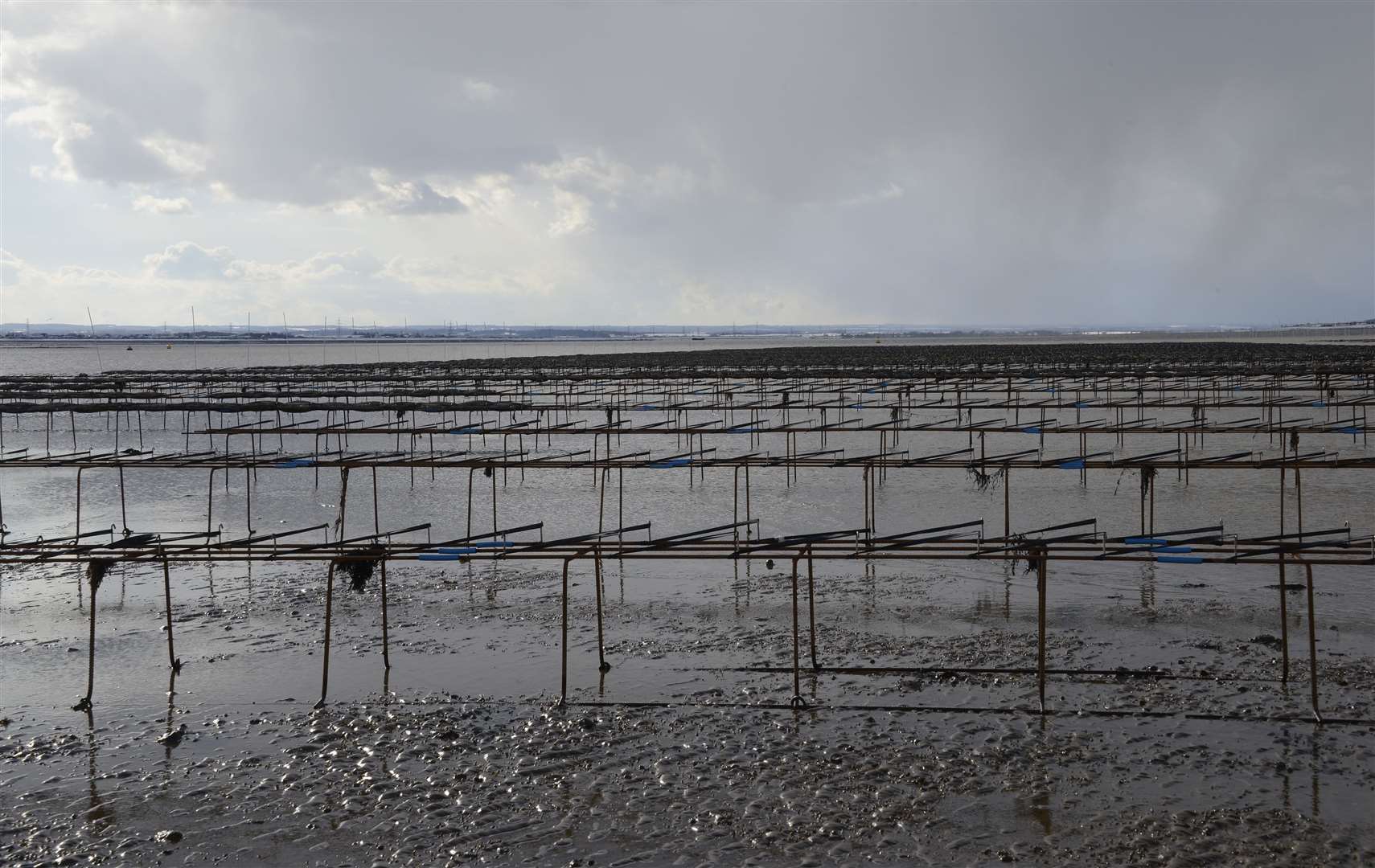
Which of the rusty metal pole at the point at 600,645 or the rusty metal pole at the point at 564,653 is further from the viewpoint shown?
the rusty metal pole at the point at 600,645

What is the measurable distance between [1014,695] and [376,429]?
765 inches

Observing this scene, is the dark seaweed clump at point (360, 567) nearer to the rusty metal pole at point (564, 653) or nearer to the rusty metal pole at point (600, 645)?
the rusty metal pole at point (564, 653)

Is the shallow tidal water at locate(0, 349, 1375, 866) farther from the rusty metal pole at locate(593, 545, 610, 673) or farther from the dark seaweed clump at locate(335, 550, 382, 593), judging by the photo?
the dark seaweed clump at locate(335, 550, 382, 593)

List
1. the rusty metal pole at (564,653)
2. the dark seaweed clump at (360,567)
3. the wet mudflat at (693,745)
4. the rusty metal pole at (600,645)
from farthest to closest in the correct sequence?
the dark seaweed clump at (360,567) → the rusty metal pole at (600,645) → the rusty metal pole at (564,653) → the wet mudflat at (693,745)

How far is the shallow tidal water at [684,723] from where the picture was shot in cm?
782

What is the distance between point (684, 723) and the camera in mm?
9812

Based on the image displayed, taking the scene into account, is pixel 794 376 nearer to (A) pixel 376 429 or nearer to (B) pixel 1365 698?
(A) pixel 376 429

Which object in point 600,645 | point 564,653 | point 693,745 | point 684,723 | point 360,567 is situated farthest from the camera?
point 360,567

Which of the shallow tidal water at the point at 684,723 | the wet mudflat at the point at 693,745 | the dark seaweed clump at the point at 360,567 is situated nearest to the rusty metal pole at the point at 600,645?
the wet mudflat at the point at 693,745

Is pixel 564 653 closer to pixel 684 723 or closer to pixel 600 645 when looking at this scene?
pixel 600 645

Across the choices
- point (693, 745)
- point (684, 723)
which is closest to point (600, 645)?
point (684, 723)

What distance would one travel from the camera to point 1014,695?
1025cm

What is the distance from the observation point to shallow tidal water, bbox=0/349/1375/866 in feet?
25.7

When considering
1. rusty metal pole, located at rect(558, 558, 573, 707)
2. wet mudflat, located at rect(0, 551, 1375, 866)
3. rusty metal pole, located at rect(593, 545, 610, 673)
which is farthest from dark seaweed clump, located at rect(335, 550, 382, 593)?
rusty metal pole, located at rect(593, 545, 610, 673)
